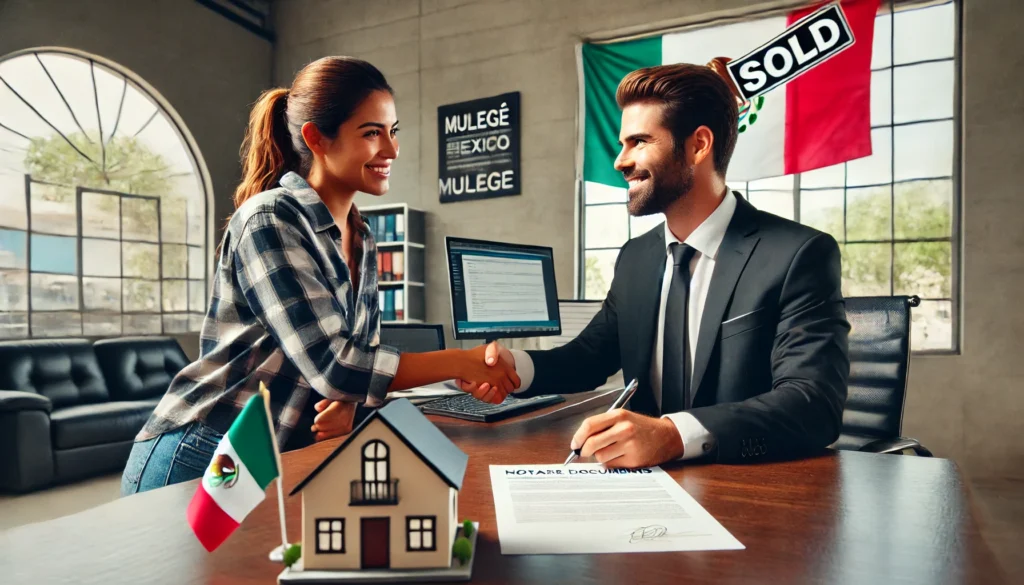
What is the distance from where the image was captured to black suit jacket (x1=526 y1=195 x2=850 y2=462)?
44.1 inches

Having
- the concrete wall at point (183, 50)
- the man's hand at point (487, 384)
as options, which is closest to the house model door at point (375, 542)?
the man's hand at point (487, 384)

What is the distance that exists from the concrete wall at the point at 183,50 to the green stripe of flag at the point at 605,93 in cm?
310

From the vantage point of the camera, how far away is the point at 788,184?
14.6ft

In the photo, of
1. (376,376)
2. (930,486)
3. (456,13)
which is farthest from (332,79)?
(456,13)

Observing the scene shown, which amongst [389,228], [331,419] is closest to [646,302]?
[331,419]

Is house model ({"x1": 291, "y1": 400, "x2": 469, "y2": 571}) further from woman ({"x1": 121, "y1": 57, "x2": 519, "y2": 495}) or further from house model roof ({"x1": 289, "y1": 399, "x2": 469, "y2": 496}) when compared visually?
woman ({"x1": 121, "y1": 57, "x2": 519, "y2": 495})

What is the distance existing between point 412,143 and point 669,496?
515cm

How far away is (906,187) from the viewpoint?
418 centimetres

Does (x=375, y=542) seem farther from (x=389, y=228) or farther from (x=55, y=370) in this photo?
(x=389, y=228)

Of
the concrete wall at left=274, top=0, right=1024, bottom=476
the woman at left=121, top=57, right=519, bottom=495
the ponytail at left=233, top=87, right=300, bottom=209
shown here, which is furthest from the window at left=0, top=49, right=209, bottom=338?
the woman at left=121, top=57, right=519, bottom=495

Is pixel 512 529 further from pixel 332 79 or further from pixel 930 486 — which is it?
pixel 332 79

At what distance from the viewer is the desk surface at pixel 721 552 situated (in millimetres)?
611

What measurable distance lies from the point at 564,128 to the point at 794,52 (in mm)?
1648

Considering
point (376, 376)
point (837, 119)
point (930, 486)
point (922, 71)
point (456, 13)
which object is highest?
point (456, 13)
